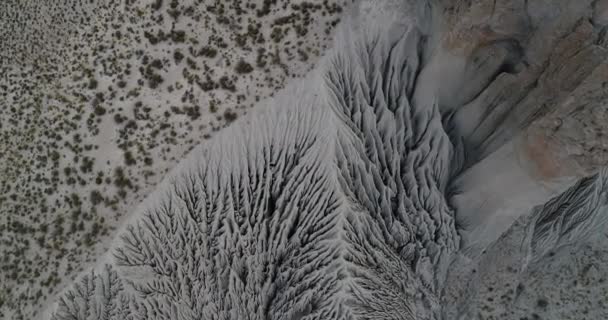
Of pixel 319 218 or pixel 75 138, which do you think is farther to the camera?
pixel 75 138

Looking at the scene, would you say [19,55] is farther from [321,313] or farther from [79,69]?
[321,313]

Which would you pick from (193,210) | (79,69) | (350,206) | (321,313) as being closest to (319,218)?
(350,206)

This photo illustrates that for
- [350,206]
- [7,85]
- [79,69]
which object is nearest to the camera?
[350,206]

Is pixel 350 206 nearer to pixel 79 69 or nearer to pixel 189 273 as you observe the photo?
pixel 189 273

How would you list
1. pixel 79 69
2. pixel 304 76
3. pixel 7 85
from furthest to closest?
1. pixel 7 85
2. pixel 79 69
3. pixel 304 76

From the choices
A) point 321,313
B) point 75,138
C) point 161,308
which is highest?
point 75,138

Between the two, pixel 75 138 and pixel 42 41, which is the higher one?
pixel 42 41

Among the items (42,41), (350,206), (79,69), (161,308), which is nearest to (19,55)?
(42,41)
